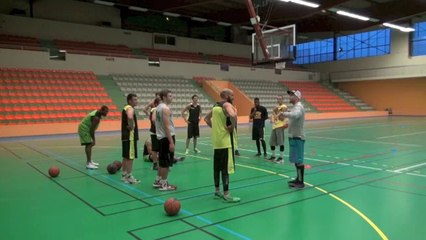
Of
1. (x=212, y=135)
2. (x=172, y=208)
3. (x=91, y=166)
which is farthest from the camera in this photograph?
(x=91, y=166)

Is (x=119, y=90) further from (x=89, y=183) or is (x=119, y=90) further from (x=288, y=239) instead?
(x=288, y=239)

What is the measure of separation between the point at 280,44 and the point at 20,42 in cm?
1711

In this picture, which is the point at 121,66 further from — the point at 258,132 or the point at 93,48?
the point at 258,132

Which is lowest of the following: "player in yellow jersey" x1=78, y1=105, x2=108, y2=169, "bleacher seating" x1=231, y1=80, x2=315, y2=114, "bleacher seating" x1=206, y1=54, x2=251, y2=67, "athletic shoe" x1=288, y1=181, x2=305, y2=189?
"athletic shoe" x1=288, y1=181, x2=305, y2=189

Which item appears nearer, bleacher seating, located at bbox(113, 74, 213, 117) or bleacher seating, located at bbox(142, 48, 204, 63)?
bleacher seating, located at bbox(113, 74, 213, 117)

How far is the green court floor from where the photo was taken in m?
4.58

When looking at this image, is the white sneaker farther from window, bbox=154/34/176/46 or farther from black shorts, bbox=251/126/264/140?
window, bbox=154/34/176/46

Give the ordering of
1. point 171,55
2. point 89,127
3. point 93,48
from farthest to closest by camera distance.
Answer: point 171,55
point 93,48
point 89,127

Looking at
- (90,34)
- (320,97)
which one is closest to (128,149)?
(90,34)

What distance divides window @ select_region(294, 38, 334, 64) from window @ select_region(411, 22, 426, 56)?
8.20m

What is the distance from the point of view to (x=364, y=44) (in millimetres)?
35219

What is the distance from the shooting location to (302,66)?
39.7 meters

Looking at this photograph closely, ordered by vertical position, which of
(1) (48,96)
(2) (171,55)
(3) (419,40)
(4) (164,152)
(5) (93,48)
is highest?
(3) (419,40)

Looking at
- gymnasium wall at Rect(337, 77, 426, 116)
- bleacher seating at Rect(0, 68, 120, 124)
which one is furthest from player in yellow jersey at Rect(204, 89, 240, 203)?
gymnasium wall at Rect(337, 77, 426, 116)
